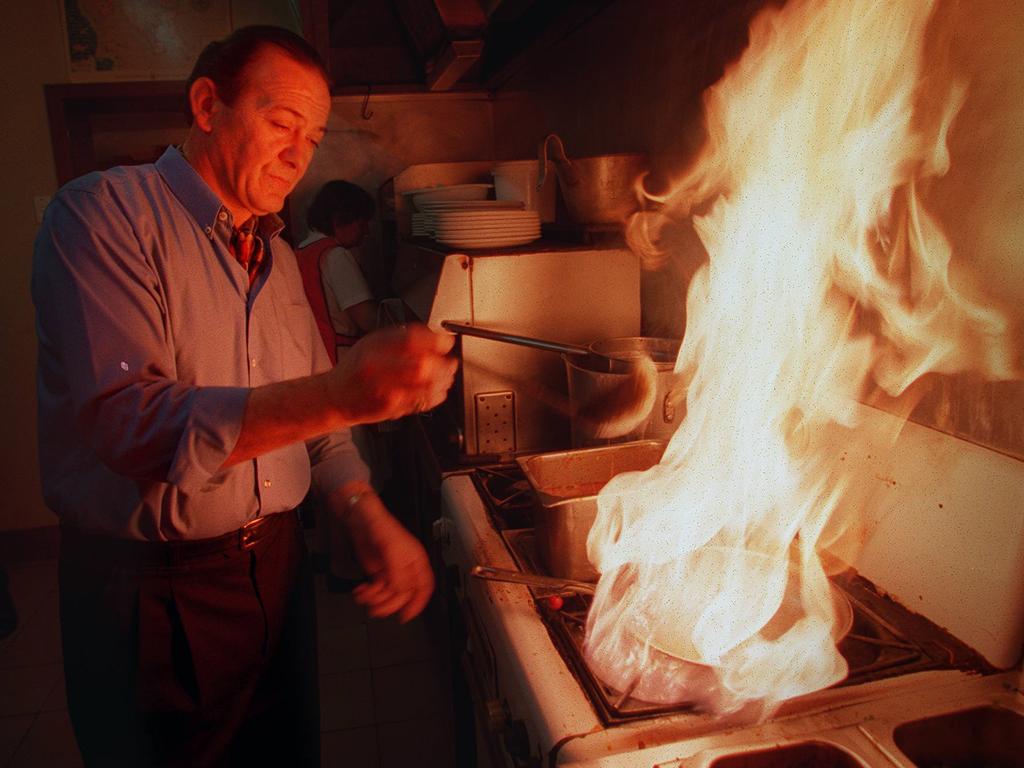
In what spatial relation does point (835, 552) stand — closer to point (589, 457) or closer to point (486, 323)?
point (589, 457)

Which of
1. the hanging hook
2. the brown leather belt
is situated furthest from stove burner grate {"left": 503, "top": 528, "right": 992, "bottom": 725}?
the hanging hook

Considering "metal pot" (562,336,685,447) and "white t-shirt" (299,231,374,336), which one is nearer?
"metal pot" (562,336,685,447)

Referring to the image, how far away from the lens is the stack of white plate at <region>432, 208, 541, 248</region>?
7.82 ft

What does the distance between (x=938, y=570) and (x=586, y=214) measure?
149 centimetres

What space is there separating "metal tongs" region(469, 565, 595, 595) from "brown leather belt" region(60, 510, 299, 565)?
63 centimetres

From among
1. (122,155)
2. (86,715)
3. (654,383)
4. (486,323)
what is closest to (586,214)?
(486,323)

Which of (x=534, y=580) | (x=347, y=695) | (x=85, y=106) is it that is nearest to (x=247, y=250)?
(x=534, y=580)

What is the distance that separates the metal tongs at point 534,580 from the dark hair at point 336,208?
3102mm

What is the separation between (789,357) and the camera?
160 cm

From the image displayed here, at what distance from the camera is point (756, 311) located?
1664mm

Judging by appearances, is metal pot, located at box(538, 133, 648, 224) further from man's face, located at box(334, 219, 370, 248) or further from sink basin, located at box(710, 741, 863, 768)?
man's face, located at box(334, 219, 370, 248)

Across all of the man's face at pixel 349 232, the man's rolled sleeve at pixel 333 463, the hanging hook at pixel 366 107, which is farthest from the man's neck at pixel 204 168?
the hanging hook at pixel 366 107

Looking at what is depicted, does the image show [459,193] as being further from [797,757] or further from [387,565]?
[797,757]

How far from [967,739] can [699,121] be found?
1651mm
